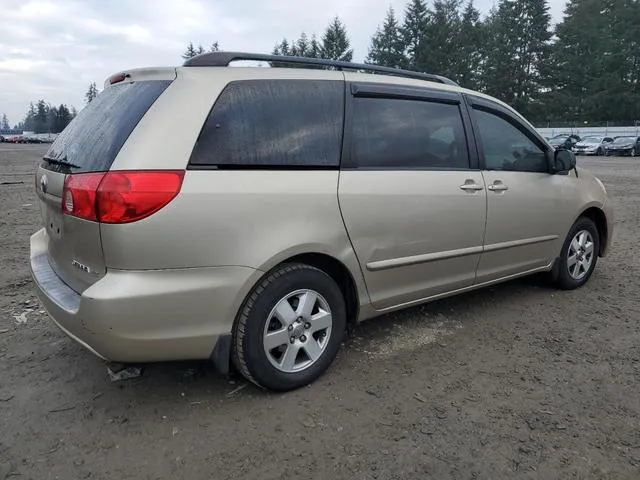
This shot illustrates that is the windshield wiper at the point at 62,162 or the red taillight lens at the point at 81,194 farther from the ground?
the windshield wiper at the point at 62,162

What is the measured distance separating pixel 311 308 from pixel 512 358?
1381 mm

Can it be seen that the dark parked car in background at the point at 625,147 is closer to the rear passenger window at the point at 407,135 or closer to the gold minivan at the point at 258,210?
the gold minivan at the point at 258,210

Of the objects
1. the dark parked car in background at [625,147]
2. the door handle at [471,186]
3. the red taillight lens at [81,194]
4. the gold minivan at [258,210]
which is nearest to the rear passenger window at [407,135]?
the gold minivan at [258,210]

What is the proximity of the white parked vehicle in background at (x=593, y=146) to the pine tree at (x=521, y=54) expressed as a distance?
104ft

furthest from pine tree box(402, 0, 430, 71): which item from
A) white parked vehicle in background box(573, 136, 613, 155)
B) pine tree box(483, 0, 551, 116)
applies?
white parked vehicle in background box(573, 136, 613, 155)

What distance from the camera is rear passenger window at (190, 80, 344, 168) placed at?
262 cm

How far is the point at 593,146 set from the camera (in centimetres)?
3647

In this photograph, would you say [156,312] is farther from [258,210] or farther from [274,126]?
[274,126]

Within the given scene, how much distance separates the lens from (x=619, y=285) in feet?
16.1

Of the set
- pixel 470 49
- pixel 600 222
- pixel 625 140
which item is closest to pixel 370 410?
pixel 600 222

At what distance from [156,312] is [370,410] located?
3.89 feet

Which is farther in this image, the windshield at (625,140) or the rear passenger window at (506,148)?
the windshield at (625,140)

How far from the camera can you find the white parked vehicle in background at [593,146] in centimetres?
3600

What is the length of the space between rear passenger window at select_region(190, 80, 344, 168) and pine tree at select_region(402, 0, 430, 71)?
65.9 m
